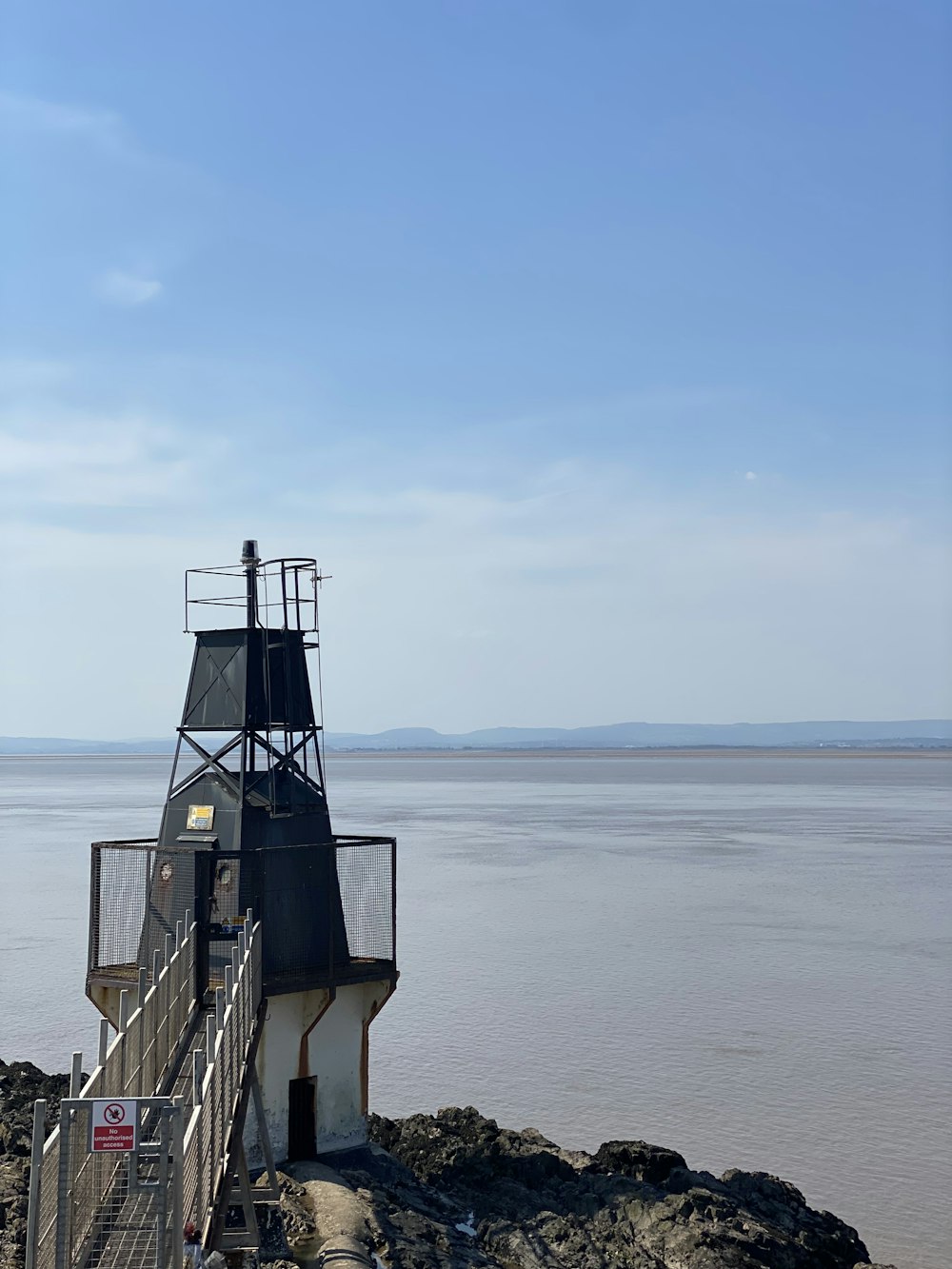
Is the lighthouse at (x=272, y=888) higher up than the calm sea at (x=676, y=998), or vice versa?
the lighthouse at (x=272, y=888)

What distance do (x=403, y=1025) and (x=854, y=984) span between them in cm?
1234

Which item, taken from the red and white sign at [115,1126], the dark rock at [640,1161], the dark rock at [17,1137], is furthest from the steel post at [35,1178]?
the dark rock at [640,1161]

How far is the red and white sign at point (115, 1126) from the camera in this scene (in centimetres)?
870

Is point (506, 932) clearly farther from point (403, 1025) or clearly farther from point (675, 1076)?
point (675, 1076)

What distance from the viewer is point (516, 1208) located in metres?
18.2

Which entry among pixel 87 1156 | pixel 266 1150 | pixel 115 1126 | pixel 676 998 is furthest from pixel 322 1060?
pixel 676 998

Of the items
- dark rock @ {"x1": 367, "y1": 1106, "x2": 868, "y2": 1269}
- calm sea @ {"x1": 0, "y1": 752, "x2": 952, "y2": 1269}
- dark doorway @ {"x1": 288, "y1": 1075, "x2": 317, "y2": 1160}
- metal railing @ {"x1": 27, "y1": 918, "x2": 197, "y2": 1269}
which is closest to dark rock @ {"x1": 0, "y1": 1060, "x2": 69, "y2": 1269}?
metal railing @ {"x1": 27, "y1": 918, "x2": 197, "y2": 1269}

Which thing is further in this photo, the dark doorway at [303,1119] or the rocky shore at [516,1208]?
the dark doorway at [303,1119]

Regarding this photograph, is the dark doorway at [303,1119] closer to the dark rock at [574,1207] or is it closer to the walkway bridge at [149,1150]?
the dark rock at [574,1207]

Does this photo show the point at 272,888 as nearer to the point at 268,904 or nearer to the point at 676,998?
the point at 268,904

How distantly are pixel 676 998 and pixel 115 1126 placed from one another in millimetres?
27399

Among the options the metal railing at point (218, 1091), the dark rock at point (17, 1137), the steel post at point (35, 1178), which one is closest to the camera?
the steel post at point (35, 1178)

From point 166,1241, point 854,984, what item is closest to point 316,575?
point 166,1241

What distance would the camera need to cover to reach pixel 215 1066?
35.2 ft
